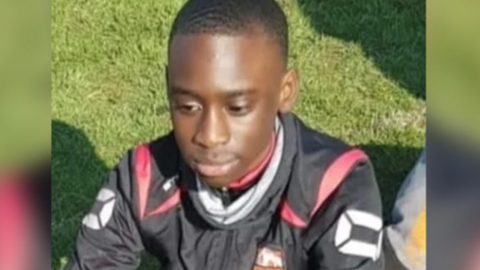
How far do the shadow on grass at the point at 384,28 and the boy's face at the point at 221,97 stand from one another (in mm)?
1187

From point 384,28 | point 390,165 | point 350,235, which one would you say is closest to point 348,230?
point 350,235

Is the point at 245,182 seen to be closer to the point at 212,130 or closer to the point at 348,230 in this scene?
the point at 348,230

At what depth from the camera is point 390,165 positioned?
75.5 inches

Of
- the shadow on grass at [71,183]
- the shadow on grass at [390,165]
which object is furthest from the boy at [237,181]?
the shadow on grass at [390,165]

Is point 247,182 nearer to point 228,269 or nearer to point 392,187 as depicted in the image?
point 228,269

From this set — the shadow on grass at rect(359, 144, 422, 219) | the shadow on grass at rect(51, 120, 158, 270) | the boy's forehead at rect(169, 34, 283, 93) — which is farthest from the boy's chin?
the shadow on grass at rect(359, 144, 422, 219)

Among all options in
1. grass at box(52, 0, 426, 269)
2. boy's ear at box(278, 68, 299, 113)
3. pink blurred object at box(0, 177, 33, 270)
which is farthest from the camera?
grass at box(52, 0, 426, 269)

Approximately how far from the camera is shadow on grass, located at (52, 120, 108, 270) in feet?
5.94

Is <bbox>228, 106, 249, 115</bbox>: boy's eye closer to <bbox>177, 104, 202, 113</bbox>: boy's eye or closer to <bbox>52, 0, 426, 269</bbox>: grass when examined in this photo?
<bbox>177, 104, 202, 113</bbox>: boy's eye

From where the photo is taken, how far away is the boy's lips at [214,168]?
102 cm

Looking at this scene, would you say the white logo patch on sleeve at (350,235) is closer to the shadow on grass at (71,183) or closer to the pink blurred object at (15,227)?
the shadow on grass at (71,183)

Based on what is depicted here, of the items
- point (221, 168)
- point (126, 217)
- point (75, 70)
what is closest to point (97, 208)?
point (126, 217)

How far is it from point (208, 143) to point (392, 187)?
97cm

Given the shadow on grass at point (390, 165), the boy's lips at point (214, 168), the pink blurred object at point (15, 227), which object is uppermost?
the pink blurred object at point (15, 227)
